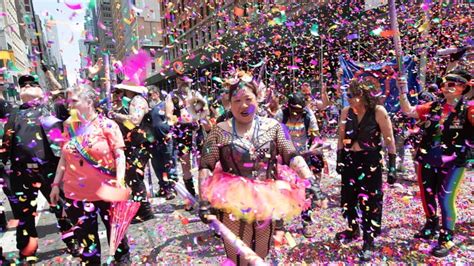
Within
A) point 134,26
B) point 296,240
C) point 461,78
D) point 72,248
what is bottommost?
point 296,240

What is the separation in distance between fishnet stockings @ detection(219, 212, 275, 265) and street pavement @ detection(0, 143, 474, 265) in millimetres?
1005

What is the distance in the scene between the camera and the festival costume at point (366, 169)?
3.30 metres

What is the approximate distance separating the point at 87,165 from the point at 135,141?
6.01 ft

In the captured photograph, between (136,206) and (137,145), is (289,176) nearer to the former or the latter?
(136,206)

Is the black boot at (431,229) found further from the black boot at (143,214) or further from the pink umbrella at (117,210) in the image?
the black boot at (143,214)

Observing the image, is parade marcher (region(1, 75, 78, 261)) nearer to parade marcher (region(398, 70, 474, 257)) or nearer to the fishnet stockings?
the fishnet stockings

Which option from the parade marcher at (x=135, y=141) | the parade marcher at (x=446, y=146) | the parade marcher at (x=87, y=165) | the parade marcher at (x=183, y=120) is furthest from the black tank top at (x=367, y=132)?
the parade marcher at (x=183, y=120)

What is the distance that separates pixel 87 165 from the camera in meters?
2.88

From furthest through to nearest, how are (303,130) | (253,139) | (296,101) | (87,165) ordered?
(303,130) < (296,101) < (87,165) < (253,139)

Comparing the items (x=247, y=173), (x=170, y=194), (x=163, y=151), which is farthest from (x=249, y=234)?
(x=170, y=194)

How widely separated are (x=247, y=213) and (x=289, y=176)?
0.61 m

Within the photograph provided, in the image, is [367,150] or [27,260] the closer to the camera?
[367,150]

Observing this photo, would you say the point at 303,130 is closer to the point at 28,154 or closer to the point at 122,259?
the point at 122,259

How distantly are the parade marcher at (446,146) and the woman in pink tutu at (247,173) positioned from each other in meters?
1.83
